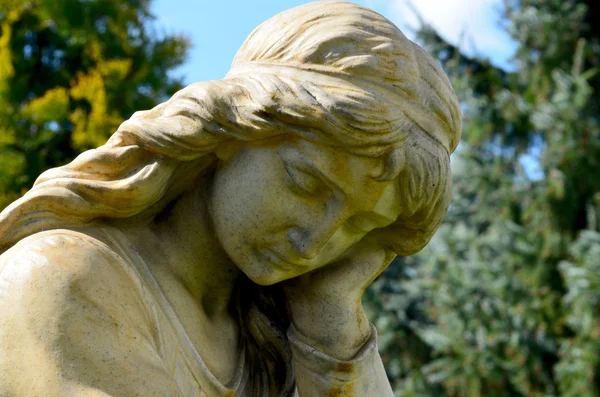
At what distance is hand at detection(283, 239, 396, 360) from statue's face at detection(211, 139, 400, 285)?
0.28 m

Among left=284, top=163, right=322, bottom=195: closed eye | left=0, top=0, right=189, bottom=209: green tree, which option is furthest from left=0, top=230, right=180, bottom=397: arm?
left=0, top=0, right=189, bottom=209: green tree

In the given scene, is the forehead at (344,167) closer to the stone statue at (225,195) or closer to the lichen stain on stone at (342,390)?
the stone statue at (225,195)

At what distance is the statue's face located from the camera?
2.46 metres

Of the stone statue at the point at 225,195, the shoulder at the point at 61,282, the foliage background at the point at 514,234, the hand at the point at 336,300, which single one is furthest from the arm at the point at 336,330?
the foliage background at the point at 514,234

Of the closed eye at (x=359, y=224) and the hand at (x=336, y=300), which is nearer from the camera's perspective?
the closed eye at (x=359, y=224)

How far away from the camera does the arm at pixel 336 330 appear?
2.79 metres

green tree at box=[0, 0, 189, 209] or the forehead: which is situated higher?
the forehead

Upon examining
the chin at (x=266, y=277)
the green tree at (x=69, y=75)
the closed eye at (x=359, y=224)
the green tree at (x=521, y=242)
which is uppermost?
the closed eye at (x=359, y=224)

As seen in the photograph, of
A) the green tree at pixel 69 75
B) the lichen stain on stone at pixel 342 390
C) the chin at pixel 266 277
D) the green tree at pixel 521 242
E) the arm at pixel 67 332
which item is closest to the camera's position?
the arm at pixel 67 332

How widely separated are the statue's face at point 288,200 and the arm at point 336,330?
0.93 ft

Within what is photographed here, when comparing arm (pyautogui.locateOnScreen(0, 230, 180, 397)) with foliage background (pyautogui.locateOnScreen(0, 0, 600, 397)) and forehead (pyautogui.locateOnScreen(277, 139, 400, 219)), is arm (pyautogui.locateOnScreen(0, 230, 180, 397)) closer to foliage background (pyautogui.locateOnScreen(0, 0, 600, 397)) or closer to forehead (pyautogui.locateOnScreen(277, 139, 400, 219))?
Result: forehead (pyautogui.locateOnScreen(277, 139, 400, 219))

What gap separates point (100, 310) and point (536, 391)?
32.8 ft

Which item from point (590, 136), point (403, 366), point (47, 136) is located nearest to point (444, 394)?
point (403, 366)

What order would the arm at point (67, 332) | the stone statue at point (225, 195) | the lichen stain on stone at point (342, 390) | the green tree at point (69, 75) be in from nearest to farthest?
the arm at point (67, 332) < the stone statue at point (225, 195) < the lichen stain on stone at point (342, 390) < the green tree at point (69, 75)
